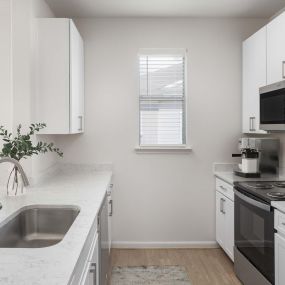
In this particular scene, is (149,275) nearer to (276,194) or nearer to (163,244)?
(163,244)

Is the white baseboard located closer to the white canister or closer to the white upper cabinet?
the white canister

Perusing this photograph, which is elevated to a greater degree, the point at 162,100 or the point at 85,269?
the point at 162,100

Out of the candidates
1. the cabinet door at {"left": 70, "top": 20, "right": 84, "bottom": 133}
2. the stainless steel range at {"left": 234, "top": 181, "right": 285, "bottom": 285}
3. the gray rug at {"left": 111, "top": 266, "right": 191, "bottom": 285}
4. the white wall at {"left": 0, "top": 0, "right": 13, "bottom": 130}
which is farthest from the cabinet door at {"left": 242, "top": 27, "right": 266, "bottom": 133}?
the white wall at {"left": 0, "top": 0, "right": 13, "bottom": 130}

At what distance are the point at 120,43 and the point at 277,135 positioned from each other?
1942 mm

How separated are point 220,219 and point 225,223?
0.64 feet

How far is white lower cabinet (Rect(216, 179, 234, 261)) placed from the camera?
3.27 metres

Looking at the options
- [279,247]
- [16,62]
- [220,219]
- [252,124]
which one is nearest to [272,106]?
[252,124]

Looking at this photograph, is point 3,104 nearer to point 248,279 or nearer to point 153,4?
point 153,4

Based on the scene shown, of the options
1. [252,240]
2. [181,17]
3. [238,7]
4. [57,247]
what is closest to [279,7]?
[238,7]

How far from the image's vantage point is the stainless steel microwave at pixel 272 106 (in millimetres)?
2678

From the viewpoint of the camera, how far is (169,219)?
3.92 metres

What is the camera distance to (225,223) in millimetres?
3469

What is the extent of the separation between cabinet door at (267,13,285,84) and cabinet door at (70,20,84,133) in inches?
Result: 67.7

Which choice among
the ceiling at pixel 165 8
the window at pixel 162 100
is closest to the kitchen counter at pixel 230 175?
the window at pixel 162 100
